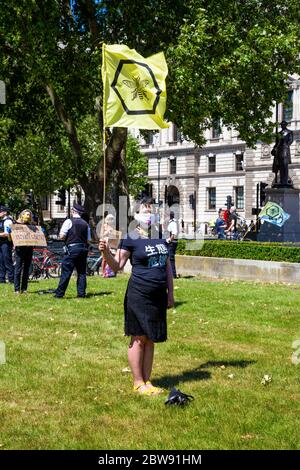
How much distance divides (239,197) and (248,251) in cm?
4829

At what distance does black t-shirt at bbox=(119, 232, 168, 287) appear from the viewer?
6.95 m

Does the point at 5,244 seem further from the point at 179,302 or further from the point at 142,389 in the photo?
the point at 142,389

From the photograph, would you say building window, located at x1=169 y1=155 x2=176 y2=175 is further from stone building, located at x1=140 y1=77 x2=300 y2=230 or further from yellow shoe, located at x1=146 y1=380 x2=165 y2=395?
yellow shoe, located at x1=146 y1=380 x2=165 y2=395

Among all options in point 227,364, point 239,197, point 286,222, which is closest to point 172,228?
point 286,222

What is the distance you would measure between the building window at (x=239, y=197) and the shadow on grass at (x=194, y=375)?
60.0m

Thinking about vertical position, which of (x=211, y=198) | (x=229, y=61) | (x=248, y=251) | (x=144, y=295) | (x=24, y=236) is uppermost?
(x=229, y=61)

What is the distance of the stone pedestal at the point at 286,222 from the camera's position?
25078 mm

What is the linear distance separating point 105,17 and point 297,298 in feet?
48.7

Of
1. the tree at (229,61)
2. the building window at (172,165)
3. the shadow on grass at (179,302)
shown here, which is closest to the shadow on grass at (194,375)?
the shadow on grass at (179,302)

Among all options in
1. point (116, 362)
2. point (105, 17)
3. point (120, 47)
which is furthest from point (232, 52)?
point (116, 362)

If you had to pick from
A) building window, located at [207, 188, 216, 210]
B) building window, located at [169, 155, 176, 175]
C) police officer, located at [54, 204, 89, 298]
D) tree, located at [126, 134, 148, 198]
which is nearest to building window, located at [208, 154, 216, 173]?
building window, located at [207, 188, 216, 210]

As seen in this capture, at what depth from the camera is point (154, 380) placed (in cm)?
754

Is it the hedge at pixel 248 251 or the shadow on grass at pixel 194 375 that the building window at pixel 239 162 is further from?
the shadow on grass at pixel 194 375
